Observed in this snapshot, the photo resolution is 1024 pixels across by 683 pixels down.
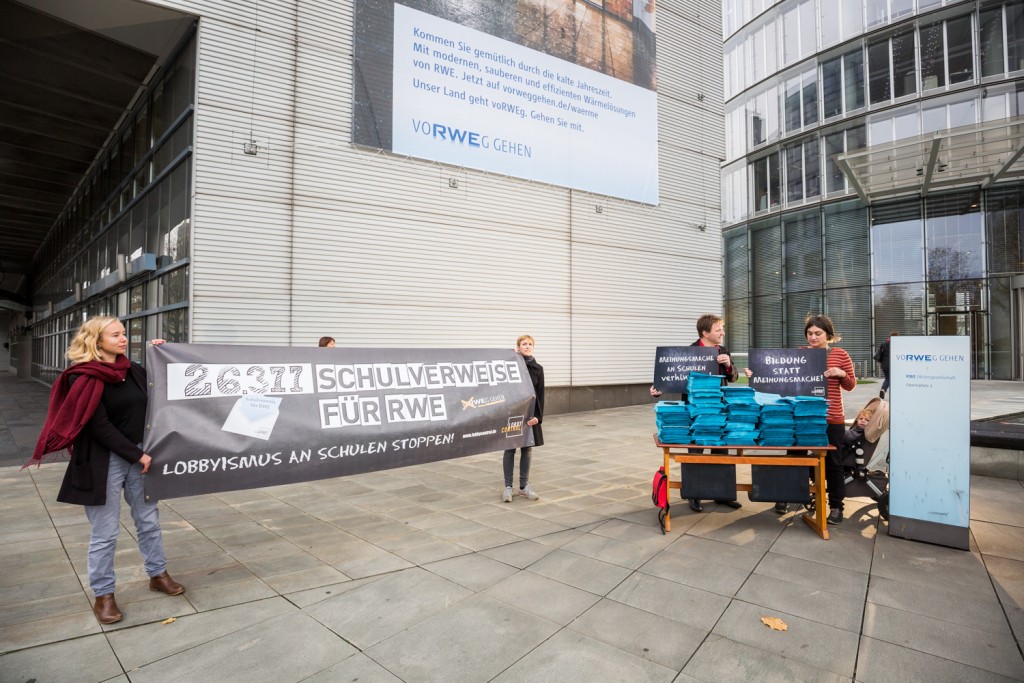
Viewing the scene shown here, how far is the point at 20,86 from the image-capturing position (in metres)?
12.8

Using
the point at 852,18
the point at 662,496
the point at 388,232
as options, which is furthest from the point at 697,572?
the point at 852,18

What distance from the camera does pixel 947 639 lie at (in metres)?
3.00

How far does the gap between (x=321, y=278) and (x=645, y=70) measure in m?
10.7

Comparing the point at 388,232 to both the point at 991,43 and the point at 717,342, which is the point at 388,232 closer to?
the point at 717,342

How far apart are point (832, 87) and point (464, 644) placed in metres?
28.2

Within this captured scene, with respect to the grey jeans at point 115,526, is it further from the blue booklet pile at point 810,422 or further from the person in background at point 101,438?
the blue booklet pile at point 810,422

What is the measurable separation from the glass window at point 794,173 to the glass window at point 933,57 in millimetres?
4959

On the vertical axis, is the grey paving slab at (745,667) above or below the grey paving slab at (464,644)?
above

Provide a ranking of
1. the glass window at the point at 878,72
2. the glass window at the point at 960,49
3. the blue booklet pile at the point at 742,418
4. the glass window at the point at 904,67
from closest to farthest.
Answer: the blue booklet pile at the point at 742,418 → the glass window at the point at 960,49 → the glass window at the point at 904,67 → the glass window at the point at 878,72

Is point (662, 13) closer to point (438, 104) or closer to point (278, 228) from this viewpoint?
point (438, 104)

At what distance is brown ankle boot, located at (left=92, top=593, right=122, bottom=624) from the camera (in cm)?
329

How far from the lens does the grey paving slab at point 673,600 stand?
329cm

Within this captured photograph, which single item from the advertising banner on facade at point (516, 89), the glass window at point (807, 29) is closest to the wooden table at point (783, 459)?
the advertising banner on facade at point (516, 89)

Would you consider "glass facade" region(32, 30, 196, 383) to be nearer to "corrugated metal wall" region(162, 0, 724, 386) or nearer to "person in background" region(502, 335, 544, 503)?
"corrugated metal wall" region(162, 0, 724, 386)
